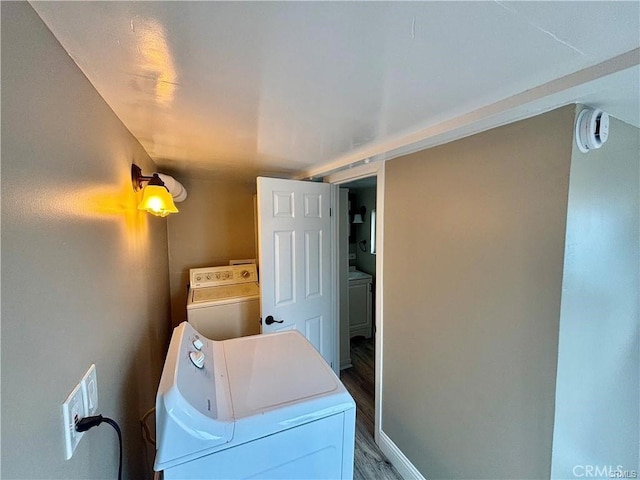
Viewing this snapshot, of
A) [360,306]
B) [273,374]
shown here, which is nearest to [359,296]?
[360,306]

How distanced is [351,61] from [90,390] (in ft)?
3.71

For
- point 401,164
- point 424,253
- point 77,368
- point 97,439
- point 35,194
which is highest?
point 401,164

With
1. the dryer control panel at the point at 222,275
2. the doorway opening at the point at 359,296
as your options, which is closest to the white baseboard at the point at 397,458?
the doorway opening at the point at 359,296

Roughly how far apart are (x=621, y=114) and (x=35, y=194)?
1.83 meters

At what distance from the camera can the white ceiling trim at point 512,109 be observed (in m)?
0.70

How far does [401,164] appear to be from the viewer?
165 centimetres

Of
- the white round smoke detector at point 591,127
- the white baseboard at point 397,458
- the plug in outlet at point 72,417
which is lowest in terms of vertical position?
the white baseboard at point 397,458

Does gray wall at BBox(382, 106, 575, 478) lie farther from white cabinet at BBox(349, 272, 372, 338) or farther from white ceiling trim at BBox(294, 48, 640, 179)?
white cabinet at BBox(349, 272, 372, 338)

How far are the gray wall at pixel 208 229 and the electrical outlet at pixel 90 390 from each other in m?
2.24

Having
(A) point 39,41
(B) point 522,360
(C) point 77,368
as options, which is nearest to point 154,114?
(A) point 39,41

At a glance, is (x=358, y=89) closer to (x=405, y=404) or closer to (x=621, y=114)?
(x=621, y=114)

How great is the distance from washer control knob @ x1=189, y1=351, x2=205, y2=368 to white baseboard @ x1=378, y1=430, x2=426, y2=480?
1.48 meters

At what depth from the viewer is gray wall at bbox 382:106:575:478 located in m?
1.00

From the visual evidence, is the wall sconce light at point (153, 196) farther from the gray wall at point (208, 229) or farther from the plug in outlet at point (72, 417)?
the gray wall at point (208, 229)
